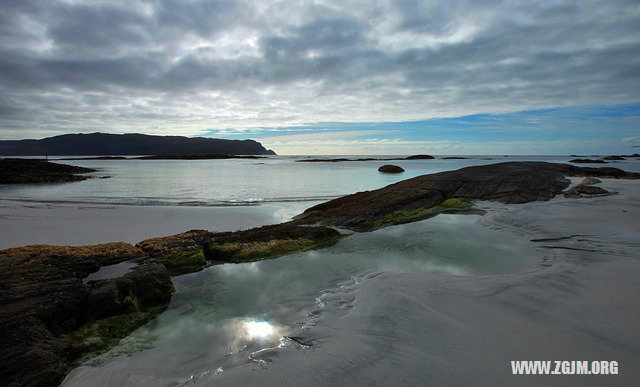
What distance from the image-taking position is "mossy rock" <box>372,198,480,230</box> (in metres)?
13.2

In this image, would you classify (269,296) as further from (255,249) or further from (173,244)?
(173,244)

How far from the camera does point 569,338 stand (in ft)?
14.6

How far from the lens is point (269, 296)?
6.74 meters

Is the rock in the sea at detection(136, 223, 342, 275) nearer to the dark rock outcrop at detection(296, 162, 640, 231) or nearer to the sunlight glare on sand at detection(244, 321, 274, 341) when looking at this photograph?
the dark rock outcrop at detection(296, 162, 640, 231)

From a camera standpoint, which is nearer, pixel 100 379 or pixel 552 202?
pixel 100 379

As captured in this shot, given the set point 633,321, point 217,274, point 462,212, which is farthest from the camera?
point 462,212

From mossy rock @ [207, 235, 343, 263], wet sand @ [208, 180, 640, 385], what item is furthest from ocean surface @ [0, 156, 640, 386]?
mossy rock @ [207, 235, 343, 263]

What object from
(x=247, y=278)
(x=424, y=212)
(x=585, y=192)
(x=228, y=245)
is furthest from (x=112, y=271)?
(x=585, y=192)

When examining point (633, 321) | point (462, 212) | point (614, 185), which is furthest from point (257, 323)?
point (614, 185)

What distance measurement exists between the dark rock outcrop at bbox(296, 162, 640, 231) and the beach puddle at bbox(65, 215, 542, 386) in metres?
2.83

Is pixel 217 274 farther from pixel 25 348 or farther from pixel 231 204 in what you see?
pixel 231 204

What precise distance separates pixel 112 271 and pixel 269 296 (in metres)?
3.63

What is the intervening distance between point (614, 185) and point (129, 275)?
23.3 metres

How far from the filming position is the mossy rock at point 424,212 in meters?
13.2
